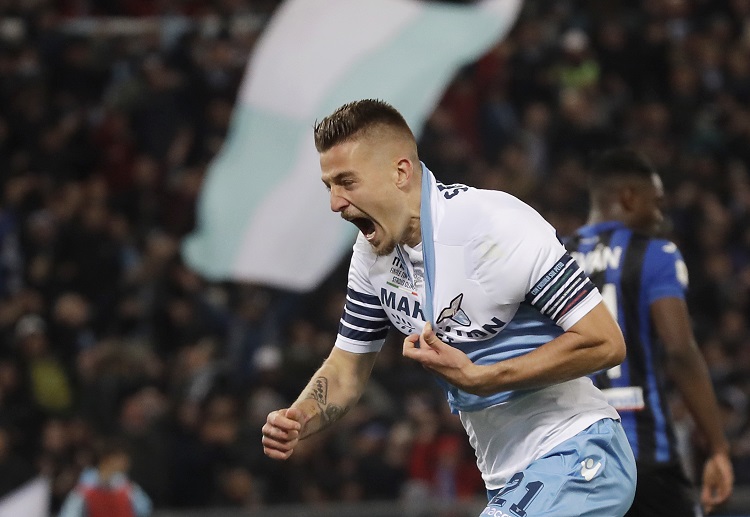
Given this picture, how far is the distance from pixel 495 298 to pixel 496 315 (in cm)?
7

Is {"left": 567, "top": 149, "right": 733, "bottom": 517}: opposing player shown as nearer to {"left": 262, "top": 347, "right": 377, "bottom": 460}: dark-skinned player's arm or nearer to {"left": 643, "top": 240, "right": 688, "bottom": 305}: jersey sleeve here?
{"left": 643, "top": 240, "right": 688, "bottom": 305}: jersey sleeve

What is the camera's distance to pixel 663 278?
208 inches

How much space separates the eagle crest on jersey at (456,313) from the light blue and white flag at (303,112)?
6.67m

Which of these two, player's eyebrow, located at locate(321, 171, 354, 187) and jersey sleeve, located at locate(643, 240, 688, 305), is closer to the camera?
player's eyebrow, located at locate(321, 171, 354, 187)

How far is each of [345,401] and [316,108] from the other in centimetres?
744

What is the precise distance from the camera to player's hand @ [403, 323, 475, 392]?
3773 mm

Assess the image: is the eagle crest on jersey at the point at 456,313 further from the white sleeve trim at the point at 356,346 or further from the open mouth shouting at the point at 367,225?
the white sleeve trim at the point at 356,346

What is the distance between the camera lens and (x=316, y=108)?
11.7 metres

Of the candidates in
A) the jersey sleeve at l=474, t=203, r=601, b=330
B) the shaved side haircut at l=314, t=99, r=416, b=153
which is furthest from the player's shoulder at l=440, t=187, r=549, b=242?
the shaved side haircut at l=314, t=99, r=416, b=153

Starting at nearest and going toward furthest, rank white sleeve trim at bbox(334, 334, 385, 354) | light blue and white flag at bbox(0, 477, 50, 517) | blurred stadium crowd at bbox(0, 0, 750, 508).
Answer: white sleeve trim at bbox(334, 334, 385, 354) → light blue and white flag at bbox(0, 477, 50, 517) → blurred stadium crowd at bbox(0, 0, 750, 508)

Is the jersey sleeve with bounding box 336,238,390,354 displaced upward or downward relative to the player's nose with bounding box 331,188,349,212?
downward

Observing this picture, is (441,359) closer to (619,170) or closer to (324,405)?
(324,405)

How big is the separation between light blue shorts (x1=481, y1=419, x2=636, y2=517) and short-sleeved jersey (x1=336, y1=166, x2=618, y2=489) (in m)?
0.05

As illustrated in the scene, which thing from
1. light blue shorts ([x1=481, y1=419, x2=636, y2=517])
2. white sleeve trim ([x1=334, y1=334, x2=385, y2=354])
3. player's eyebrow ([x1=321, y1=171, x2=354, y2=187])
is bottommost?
light blue shorts ([x1=481, y1=419, x2=636, y2=517])
